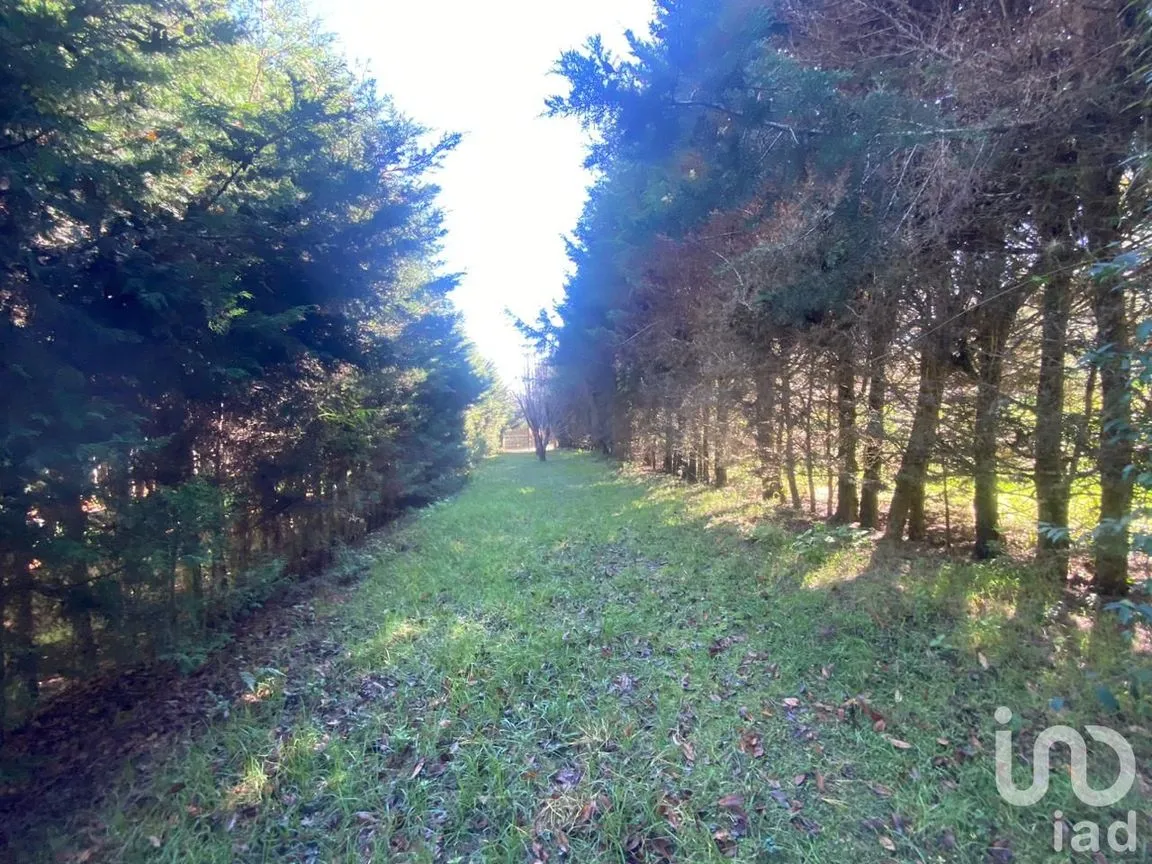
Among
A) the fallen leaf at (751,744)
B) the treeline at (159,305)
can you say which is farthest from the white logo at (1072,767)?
the treeline at (159,305)

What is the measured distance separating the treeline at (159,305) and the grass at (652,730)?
1.29m

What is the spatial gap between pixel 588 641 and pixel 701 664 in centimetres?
102

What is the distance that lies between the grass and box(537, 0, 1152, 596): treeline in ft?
3.72

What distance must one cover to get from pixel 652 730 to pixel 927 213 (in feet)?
14.9

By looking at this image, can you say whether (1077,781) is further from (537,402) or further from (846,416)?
(537,402)

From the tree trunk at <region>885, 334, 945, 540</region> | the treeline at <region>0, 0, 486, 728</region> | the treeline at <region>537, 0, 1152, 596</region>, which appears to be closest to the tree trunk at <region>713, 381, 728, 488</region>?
the treeline at <region>537, 0, 1152, 596</region>

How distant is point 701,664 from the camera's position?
12.9 feet

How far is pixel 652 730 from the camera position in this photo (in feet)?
10.2

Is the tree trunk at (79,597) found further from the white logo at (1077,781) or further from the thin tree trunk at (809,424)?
the thin tree trunk at (809,424)

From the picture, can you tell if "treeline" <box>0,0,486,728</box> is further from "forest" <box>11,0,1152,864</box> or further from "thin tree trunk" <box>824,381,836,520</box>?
"thin tree trunk" <box>824,381,836,520</box>

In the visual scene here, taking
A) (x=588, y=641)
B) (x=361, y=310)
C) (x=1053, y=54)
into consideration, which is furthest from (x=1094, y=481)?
(x=361, y=310)

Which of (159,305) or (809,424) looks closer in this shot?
(159,305)

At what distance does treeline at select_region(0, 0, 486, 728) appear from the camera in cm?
290

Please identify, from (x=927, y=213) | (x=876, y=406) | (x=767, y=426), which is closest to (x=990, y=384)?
(x=876, y=406)
